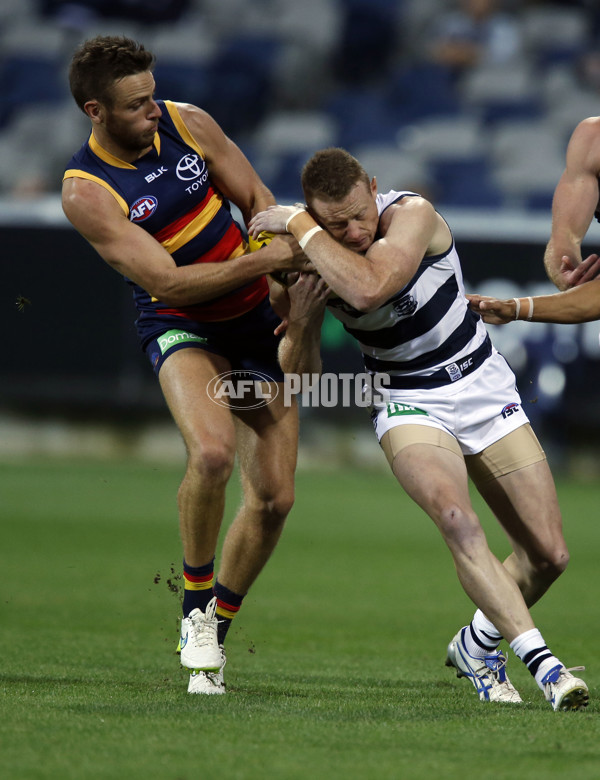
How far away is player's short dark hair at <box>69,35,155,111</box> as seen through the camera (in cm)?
514

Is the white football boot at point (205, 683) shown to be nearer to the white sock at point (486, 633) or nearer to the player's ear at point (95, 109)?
the white sock at point (486, 633)

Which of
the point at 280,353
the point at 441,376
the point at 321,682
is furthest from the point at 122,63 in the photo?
the point at 321,682

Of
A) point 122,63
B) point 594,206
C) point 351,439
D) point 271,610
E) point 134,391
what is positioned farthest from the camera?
point 351,439

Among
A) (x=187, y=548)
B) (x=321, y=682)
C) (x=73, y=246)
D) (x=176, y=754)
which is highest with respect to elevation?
(x=73, y=246)

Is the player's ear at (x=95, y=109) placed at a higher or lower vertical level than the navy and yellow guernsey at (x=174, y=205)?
higher

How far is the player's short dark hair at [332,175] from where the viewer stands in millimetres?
4926

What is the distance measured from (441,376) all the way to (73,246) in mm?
10359

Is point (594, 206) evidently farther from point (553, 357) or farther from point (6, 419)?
point (6, 419)

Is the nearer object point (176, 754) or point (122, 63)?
point (176, 754)

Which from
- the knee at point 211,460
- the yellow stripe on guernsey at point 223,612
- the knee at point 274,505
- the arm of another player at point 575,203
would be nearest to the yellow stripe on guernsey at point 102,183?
the knee at point 211,460

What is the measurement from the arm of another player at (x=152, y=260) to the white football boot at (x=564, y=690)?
82.6 inches

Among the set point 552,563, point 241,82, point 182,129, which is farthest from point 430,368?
point 241,82

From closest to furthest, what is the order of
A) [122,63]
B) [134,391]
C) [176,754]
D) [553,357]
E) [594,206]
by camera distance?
[176,754], [122,63], [594,206], [553,357], [134,391]

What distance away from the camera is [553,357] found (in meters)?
14.0
